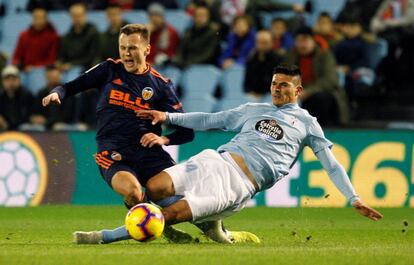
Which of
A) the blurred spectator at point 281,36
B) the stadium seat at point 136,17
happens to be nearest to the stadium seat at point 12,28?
the stadium seat at point 136,17

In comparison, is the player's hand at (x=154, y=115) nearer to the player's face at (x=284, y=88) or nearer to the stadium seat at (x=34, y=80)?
the player's face at (x=284, y=88)

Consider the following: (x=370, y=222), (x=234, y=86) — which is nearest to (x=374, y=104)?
(x=234, y=86)

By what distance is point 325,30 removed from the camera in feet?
53.5

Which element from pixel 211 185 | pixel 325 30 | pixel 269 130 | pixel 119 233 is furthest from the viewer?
pixel 325 30

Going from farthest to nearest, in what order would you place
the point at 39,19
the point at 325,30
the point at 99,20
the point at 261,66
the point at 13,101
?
the point at 99,20
the point at 39,19
the point at 325,30
the point at 13,101
the point at 261,66

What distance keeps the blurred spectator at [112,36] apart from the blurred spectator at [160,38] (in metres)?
0.51

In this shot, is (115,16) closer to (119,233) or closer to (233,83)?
(233,83)

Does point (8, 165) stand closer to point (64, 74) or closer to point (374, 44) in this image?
point (64, 74)

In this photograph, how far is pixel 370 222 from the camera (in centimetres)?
1188

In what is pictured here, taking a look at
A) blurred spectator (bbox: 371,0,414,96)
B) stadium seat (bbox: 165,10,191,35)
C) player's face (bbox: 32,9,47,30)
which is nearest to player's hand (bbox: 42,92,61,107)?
blurred spectator (bbox: 371,0,414,96)

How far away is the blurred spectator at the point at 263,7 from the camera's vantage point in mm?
17406

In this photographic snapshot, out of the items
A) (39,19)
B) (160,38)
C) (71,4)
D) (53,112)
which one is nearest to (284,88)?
(53,112)

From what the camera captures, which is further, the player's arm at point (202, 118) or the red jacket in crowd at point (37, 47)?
the red jacket in crowd at point (37, 47)

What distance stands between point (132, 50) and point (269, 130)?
Result: 1398mm
